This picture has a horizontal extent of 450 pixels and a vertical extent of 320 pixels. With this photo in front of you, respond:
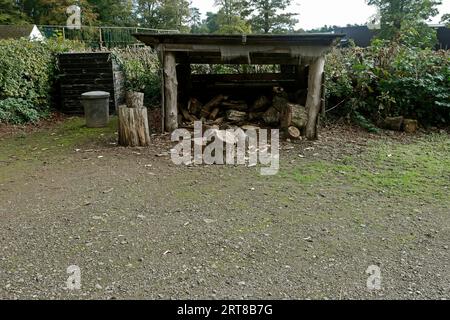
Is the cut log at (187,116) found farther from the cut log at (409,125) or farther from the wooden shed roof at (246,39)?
the cut log at (409,125)

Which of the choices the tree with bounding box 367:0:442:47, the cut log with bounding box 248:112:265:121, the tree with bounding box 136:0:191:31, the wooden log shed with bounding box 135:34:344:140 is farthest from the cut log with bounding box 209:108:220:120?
the tree with bounding box 136:0:191:31

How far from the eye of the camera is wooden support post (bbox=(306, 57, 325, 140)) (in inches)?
226

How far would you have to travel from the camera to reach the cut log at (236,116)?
6770 mm

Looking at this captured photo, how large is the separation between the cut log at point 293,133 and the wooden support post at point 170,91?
180cm

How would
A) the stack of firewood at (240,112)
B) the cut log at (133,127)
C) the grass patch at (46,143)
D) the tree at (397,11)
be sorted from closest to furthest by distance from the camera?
1. the grass patch at (46,143)
2. the cut log at (133,127)
3. the stack of firewood at (240,112)
4. the tree at (397,11)

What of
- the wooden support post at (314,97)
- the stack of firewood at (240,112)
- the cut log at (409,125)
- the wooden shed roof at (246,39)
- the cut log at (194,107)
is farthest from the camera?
the cut log at (194,107)

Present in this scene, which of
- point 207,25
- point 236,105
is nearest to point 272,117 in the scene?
point 236,105

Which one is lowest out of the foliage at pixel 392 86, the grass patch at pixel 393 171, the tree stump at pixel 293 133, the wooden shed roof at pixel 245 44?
the grass patch at pixel 393 171

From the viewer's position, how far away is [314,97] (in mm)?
5797

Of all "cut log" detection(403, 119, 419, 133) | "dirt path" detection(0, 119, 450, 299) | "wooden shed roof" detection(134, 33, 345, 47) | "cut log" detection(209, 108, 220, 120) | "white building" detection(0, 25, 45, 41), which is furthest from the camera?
"white building" detection(0, 25, 45, 41)

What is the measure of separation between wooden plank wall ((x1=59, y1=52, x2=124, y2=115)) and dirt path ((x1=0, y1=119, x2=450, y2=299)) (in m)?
3.06

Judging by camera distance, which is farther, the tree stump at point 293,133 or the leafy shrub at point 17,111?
the leafy shrub at point 17,111

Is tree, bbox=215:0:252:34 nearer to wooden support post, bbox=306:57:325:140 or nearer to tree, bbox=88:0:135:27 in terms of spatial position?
tree, bbox=88:0:135:27

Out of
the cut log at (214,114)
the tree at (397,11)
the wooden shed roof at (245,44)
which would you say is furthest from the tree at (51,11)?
the wooden shed roof at (245,44)
